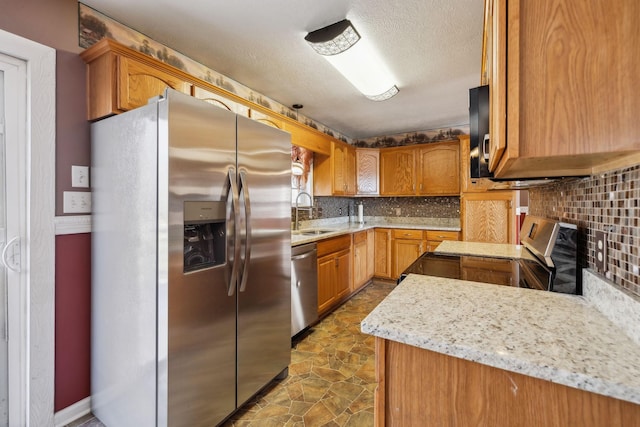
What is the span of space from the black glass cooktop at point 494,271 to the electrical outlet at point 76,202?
1.80 metres

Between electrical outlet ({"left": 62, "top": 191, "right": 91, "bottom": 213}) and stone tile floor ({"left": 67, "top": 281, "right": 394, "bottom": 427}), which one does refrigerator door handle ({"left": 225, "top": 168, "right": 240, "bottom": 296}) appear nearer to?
stone tile floor ({"left": 67, "top": 281, "right": 394, "bottom": 427})

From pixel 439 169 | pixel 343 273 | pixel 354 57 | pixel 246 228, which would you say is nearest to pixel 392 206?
pixel 439 169

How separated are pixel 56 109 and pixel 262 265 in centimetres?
141

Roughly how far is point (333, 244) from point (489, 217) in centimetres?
205

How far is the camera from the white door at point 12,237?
4.72 ft

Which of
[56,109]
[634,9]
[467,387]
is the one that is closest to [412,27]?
[634,9]

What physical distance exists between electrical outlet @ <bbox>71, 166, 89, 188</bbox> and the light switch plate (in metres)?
2.40

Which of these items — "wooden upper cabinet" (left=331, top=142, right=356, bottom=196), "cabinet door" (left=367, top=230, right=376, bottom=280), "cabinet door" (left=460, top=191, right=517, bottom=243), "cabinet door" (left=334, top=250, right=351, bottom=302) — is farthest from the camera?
"cabinet door" (left=367, top=230, right=376, bottom=280)

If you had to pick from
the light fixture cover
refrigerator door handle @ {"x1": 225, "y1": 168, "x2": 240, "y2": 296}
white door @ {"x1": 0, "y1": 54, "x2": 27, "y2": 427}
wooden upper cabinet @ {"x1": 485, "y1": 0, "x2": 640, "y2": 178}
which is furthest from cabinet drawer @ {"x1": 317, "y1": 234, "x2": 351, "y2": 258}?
wooden upper cabinet @ {"x1": 485, "y1": 0, "x2": 640, "y2": 178}

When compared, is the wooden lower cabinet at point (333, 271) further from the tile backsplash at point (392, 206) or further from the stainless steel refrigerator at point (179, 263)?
the stainless steel refrigerator at point (179, 263)

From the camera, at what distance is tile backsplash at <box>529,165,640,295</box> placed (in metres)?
0.76

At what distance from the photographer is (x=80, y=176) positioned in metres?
1.66

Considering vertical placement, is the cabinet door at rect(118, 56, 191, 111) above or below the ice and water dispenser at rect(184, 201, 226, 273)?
above

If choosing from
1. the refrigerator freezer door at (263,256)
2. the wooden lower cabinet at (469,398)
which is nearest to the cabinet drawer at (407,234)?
the refrigerator freezer door at (263,256)
